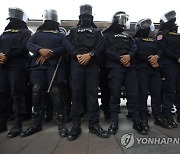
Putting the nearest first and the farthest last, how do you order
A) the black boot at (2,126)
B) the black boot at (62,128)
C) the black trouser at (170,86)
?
1. the black boot at (62,128)
2. the black boot at (2,126)
3. the black trouser at (170,86)

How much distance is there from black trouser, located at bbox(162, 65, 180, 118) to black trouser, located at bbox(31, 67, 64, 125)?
190cm

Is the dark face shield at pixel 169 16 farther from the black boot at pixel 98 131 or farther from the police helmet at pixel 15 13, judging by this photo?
the police helmet at pixel 15 13

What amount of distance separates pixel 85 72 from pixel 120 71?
58 centimetres

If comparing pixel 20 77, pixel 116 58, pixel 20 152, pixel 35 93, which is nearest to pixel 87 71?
pixel 116 58

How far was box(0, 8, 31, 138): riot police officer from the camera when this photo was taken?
3332 millimetres

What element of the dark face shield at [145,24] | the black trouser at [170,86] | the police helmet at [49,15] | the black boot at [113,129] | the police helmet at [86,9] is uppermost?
the police helmet at [86,9]

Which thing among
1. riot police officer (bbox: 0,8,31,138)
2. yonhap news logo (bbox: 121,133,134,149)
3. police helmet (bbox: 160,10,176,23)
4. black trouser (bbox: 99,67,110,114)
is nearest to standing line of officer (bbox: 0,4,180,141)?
riot police officer (bbox: 0,8,31,138)

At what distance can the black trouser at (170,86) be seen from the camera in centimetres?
378

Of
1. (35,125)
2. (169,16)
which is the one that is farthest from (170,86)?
(35,125)

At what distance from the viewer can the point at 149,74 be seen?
12.1ft

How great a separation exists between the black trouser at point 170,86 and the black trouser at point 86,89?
139 centimetres

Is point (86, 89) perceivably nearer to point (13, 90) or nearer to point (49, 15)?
point (13, 90)

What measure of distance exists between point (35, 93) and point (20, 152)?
3.28 ft

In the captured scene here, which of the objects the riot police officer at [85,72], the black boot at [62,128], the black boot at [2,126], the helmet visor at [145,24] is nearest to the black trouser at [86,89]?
the riot police officer at [85,72]
